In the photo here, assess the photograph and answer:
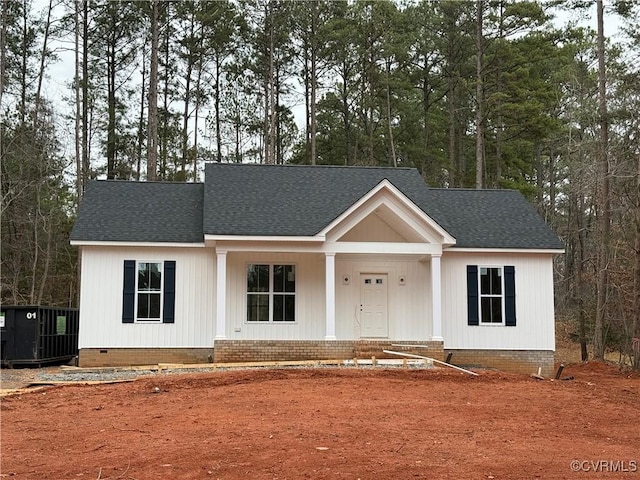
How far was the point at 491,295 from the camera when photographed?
744 inches

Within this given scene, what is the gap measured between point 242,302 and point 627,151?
1301 centimetres

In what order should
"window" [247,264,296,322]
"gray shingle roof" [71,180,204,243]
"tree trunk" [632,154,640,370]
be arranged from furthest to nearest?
"tree trunk" [632,154,640,370] < "window" [247,264,296,322] < "gray shingle roof" [71,180,204,243]

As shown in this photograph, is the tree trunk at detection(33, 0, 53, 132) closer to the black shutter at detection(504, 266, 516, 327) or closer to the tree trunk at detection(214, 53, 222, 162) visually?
the tree trunk at detection(214, 53, 222, 162)

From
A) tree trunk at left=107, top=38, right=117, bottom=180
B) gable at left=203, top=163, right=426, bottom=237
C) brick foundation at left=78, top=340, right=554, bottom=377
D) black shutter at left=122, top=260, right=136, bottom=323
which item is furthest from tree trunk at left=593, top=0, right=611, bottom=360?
tree trunk at left=107, top=38, right=117, bottom=180

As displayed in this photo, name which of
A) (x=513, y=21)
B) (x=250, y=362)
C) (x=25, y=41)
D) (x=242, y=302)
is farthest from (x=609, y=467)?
(x=25, y=41)

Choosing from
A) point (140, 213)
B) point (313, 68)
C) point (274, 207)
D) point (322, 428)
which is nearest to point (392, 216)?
point (274, 207)

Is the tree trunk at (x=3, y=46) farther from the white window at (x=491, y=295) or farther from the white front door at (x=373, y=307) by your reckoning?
the white window at (x=491, y=295)

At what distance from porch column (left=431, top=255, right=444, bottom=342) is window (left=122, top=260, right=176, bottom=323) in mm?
6510

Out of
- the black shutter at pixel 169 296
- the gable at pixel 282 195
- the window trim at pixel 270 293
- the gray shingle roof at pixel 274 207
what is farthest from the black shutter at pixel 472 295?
the black shutter at pixel 169 296

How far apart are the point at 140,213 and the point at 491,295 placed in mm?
9548

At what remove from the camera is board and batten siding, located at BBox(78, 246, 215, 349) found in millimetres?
17781

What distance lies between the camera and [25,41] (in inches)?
1257

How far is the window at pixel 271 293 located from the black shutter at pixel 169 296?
6.25 ft

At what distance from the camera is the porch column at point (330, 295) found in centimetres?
1773
